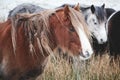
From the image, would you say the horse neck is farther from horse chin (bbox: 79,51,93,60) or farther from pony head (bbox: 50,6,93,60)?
horse chin (bbox: 79,51,93,60)

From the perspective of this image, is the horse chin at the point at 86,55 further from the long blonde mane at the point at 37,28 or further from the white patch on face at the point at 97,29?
the white patch on face at the point at 97,29

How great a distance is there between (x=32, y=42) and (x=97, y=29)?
1.34 meters

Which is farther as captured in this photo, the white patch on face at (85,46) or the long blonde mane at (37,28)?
the long blonde mane at (37,28)

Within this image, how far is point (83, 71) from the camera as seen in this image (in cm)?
306

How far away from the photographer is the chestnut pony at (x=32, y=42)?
2027 mm

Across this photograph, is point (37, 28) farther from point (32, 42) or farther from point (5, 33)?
point (5, 33)

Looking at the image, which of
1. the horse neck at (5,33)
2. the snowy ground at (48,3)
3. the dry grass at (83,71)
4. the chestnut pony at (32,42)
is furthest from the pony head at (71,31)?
the snowy ground at (48,3)

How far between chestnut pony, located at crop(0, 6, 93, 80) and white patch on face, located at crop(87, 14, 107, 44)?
3.93 ft

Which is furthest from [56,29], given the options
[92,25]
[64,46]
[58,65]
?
[92,25]

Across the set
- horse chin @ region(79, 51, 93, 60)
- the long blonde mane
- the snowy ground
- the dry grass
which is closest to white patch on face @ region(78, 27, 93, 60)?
horse chin @ region(79, 51, 93, 60)

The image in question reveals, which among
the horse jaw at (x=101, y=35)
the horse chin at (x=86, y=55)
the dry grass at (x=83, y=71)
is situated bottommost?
the dry grass at (x=83, y=71)

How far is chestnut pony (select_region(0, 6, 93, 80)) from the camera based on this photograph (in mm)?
2027

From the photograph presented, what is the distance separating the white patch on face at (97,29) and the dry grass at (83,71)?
0.20 m

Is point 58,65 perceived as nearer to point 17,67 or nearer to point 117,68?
point 117,68
